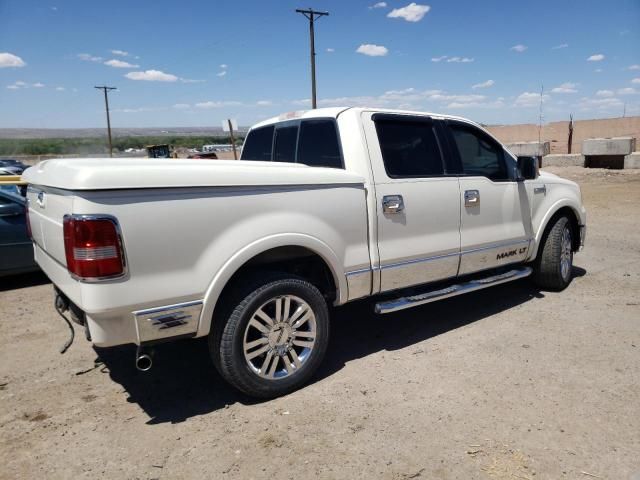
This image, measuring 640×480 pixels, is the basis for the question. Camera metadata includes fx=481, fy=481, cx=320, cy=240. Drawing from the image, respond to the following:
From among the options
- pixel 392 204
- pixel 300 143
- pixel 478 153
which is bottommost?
pixel 392 204

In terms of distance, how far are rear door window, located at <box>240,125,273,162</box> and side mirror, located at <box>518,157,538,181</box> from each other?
2442 millimetres

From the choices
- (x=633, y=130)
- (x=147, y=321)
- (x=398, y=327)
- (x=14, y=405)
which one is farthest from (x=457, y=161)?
(x=633, y=130)

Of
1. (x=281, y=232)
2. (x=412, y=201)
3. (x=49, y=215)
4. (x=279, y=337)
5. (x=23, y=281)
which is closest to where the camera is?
(x=49, y=215)

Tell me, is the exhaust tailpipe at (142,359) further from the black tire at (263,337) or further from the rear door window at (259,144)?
the rear door window at (259,144)

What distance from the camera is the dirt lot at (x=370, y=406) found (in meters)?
2.58

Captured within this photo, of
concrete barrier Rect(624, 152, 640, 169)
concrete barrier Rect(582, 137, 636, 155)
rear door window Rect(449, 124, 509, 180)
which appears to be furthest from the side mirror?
concrete barrier Rect(582, 137, 636, 155)

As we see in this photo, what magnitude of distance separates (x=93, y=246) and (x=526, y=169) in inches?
155

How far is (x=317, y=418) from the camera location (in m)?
3.03

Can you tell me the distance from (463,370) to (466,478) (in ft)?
4.04

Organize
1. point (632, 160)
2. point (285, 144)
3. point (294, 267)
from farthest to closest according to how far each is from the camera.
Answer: point (632, 160)
point (285, 144)
point (294, 267)

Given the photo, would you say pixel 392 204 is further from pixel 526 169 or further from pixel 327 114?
pixel 526 169

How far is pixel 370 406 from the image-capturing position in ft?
10.3

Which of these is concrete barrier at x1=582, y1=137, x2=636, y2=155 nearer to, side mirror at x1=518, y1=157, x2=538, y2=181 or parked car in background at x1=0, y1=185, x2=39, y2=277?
side mirror at x1=518, y1=157, x2=538, y2=181

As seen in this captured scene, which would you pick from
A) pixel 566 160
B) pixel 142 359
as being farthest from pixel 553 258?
pixel 566 160
